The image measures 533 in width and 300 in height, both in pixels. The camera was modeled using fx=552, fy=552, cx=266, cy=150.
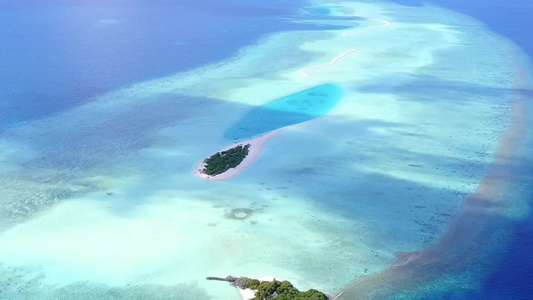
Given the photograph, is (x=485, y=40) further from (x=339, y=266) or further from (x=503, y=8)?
(x=339, y=266)

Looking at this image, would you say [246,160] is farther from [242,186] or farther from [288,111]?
[288,111]

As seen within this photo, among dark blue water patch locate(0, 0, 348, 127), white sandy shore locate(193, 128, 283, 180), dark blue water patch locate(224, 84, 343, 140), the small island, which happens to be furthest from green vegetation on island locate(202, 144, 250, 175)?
dark blue water patch locate(0, 0, 348, 127)

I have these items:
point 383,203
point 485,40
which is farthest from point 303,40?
point 383,203

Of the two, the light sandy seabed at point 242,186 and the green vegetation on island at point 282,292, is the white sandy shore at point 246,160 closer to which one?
the light sandy seabed at point 242,186

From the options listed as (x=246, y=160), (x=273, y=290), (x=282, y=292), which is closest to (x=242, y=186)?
(x=246, y=160)

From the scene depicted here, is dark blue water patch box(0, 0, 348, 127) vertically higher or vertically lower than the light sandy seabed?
higher

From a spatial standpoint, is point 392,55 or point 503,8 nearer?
point 392,55

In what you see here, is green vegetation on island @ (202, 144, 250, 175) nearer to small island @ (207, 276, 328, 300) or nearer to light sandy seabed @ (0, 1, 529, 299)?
light sandy seabed @ (0, 1, 529, 299)
